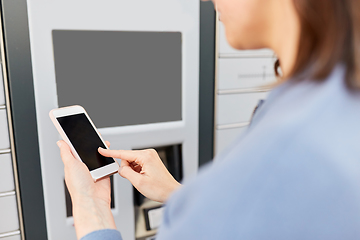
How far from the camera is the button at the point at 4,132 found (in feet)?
2.61

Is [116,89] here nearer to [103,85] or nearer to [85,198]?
[103,85]

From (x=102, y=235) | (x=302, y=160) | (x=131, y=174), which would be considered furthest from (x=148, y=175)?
(x=302, y=160)

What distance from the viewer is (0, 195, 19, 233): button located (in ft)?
2.76

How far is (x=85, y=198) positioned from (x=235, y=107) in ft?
2.20

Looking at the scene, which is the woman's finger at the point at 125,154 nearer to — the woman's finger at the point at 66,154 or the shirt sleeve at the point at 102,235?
the woman's finger at the point at 66,154

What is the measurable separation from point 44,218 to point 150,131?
39cm

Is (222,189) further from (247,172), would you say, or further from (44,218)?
(44,218)

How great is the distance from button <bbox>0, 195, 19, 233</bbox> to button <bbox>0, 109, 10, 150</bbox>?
15cm

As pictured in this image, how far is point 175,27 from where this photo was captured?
918mm

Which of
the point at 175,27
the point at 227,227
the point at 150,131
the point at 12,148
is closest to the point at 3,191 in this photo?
the point at 12,148

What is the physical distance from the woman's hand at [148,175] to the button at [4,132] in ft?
0.88

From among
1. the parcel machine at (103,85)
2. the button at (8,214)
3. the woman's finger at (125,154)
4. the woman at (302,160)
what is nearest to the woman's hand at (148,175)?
the woman's finger at (125,154)

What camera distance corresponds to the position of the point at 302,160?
9.5 inches

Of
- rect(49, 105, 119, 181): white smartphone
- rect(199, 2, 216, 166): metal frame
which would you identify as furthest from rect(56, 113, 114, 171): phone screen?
rect(199, 2, 216, 166): metal frame
